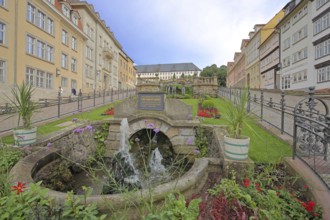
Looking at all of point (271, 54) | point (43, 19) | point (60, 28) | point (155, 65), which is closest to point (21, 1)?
point (43, 19)

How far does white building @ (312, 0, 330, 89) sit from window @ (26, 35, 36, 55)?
95.9 ft

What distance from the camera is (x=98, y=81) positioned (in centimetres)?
3338

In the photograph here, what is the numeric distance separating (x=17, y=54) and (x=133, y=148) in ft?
50.5

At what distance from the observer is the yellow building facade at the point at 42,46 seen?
15398 mm

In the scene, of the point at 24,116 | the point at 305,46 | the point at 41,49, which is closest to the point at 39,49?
the point at 41,49

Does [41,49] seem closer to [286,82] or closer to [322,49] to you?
[322,49]

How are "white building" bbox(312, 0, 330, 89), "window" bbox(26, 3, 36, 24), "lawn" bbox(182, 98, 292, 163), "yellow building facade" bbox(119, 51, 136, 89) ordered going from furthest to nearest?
1. "yellow building facade" bbox(119, 51, 136, 89)
2. "white building" bbox(312, 0, 330, 89)
3. "window" bbox(26, 3, 36, 24)
4. "lawn" bbox(182, 98, 292, 163)

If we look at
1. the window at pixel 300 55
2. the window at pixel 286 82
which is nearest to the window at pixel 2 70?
the window at pixel 300 55

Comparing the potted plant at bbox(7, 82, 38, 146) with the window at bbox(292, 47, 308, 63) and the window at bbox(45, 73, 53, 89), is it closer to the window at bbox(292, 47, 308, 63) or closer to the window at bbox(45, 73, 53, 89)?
the window at bbox(45, 73, 53, 89)

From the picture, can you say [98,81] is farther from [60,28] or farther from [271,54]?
[271,54]

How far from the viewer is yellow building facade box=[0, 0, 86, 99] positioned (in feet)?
50.5

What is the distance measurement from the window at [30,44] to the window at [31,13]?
1.60m

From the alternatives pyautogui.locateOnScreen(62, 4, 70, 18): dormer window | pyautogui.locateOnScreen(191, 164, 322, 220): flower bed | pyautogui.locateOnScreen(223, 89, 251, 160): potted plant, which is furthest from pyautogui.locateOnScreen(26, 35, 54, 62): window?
pyautogui.locateOnScreen(191, 164, 322, 220): flower bed

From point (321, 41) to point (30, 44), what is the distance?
98.0ft
